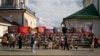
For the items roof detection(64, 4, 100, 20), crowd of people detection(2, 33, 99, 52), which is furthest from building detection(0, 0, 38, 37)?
crowd of people detection(2, 33, 99, 52)

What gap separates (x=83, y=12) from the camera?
52.7m

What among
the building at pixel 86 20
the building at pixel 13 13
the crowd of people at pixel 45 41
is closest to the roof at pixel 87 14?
the building at pixel 86 20

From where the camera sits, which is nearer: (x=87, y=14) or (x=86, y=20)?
(x=86, y=20)

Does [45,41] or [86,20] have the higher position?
[86,20]

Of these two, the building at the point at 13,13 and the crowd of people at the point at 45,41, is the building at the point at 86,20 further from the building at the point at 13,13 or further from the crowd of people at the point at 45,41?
the building at the point at 13,13

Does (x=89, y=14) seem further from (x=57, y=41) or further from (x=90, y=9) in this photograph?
(x=57, y=41)

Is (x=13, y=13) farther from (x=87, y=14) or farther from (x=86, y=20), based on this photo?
(x=86, y=20)

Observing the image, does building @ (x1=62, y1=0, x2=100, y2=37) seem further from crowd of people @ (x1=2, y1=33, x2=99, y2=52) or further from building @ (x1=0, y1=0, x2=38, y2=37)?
building @ (x1=0, y1=0, x2=38, y2=37)

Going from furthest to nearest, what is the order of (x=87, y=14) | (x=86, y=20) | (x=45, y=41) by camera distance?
(x=87, y=14)
(x=86, y=20)
(x=45, y=41)

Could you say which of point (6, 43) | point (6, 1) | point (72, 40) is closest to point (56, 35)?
point (72, 40)

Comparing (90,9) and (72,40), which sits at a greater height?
(90,9)

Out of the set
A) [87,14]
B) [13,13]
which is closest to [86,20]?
[87,14]

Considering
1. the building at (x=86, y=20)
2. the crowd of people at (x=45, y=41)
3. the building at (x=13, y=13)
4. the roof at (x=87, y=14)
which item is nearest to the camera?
the crowd of people at (x=45, y=41)

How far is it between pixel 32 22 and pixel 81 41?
3536 cm
